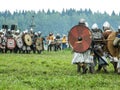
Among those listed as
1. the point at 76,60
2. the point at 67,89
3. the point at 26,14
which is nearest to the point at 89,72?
the point at 76,60

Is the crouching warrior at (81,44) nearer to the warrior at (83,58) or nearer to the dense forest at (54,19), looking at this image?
the warrior at (83,58)

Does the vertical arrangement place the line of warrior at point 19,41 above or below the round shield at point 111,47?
below

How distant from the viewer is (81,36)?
1567 cm

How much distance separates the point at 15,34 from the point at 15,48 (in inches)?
35.4

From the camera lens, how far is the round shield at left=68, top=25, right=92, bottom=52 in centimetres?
1556

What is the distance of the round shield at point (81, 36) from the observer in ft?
51.1

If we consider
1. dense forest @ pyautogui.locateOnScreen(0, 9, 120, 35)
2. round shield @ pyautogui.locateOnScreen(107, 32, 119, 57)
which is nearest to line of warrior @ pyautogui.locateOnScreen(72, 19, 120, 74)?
round shield @ pyautogui.locateOnScreen(107, 32, 119, 57)

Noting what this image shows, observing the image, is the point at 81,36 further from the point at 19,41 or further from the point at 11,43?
the point at 19,41

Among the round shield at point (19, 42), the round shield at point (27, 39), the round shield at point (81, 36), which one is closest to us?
the round shield at point (81, 36)

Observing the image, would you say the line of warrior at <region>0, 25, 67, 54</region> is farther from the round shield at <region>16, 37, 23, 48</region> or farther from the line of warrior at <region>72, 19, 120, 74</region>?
the line of warrior at <region>72, 19, 120, 74</region>

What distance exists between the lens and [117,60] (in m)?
16.3

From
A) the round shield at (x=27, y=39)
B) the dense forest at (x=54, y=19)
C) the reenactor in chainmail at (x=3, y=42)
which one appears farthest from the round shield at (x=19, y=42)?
the dense forest at (x=54, y=19)

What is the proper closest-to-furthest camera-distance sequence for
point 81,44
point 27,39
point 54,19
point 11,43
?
1. point 81,44
2. point 11,43
3. point 27,39
4. point 54,19

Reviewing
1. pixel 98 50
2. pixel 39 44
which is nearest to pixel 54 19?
pixel 39 44
